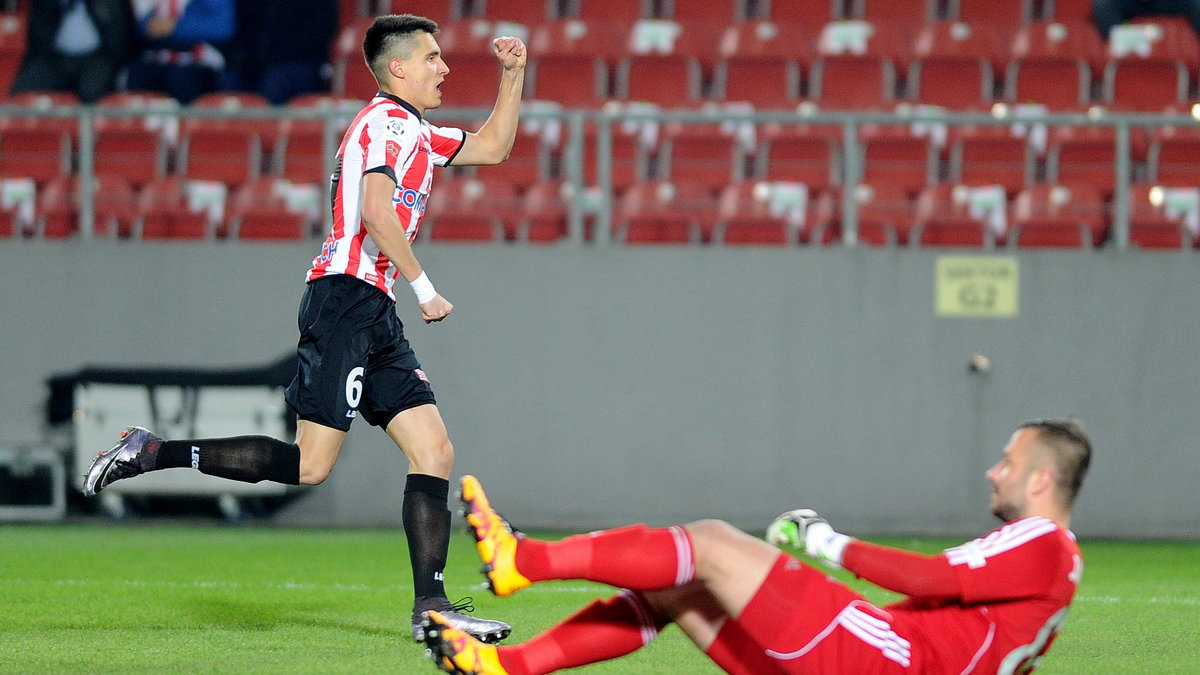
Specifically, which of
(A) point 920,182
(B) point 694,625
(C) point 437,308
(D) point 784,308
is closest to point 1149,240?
(A) point 920,182

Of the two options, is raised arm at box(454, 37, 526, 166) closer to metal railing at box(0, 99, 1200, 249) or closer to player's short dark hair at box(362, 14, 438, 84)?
player's short dark hair at box(362, 14, 438, 84)

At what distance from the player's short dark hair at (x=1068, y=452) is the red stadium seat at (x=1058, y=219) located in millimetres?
7255

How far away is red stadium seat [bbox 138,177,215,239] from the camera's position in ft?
36.4

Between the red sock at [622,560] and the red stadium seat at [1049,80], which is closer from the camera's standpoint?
the red sock at [622,560]

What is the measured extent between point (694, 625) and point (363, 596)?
126 inches

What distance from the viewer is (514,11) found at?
1430cm

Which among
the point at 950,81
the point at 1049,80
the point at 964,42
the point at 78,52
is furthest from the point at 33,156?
the point at 1049,80

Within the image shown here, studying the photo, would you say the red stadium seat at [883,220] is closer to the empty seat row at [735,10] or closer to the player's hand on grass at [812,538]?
the empty seat row at [735,10]

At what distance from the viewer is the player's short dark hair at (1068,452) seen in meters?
3.80

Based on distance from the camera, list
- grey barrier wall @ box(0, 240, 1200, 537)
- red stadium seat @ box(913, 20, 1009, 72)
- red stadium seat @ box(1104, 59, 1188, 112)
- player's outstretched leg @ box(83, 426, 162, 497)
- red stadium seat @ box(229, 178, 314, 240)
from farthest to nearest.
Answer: red stadium seat @ box(913, 20, 1009, 72), red stadium seat @ box(1104, 59, 1188, 112), red stadium seat @ box(229, 178, 314, 240), grey barrier wall @ box(0, 240, 1200, 537), player's outstretched leg @ box(83, 426, 162, 497)

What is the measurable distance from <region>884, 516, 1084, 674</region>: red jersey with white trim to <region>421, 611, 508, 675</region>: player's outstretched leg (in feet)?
3.46

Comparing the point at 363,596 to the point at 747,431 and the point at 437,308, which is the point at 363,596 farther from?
the point at 747,431

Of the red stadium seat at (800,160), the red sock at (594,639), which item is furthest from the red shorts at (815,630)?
the red stadium seat at (800,160)

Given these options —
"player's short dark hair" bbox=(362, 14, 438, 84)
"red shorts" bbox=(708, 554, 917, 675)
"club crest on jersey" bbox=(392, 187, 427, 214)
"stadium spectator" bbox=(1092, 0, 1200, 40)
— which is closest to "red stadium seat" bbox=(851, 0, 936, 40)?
"stadium spectator" bbox=(1092, 0, 1200, 40)
